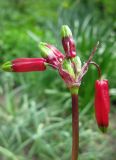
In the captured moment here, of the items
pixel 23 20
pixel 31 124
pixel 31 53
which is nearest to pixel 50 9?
pixel 23 20

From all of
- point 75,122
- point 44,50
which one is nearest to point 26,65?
point 44,50

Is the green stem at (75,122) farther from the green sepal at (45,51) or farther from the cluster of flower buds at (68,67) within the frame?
the green sepal at (45,51)

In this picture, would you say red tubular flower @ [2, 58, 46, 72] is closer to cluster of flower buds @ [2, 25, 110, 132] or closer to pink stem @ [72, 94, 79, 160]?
cluster of flower buds @ [2, 25, 110, 132]

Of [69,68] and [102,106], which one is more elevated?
[69,68]

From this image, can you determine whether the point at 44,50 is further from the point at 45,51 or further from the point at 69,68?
the point at 69,68

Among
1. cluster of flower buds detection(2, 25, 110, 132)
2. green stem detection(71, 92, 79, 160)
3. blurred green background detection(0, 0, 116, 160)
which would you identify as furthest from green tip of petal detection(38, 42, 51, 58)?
blurred green background detection(0, 0, 116, 160)

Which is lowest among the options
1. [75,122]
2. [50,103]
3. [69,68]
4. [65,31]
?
[75,122]
